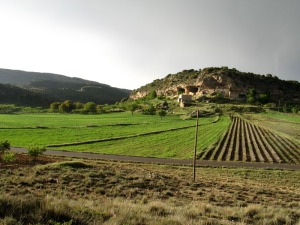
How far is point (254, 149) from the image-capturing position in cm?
4756

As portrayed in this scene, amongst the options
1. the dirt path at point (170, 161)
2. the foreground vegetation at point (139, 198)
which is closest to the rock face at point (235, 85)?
the dirt path at point (170, 161)

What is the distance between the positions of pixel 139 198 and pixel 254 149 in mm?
35020

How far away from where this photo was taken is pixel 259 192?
2289cm

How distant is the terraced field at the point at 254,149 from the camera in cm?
4119

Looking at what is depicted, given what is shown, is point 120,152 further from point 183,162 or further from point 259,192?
point 259,192

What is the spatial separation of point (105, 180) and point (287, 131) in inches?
2165

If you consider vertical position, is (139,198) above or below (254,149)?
above

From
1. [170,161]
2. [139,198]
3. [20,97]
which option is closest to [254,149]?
[170,161]

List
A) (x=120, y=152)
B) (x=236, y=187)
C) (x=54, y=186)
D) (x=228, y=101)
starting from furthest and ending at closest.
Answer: (x=228, y=101) → (x=120, y=152) → (x=236, y=187) → (x=54, y=186)

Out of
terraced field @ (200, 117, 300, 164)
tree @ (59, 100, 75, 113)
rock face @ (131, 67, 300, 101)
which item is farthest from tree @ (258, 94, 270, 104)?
tree @ (59, 100, 75, 113)

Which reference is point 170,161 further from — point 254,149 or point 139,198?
point 139,198

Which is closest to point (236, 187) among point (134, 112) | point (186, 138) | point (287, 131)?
point (186, 138)

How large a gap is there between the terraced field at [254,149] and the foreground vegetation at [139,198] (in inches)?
273

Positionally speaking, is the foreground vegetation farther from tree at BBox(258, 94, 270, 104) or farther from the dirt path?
tree at BBox(258, 94, 270, 104)
